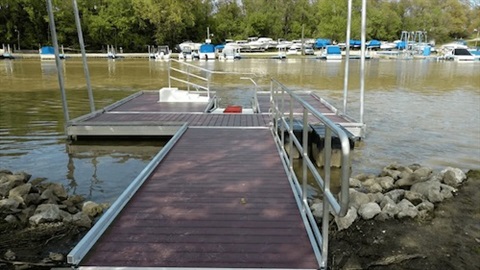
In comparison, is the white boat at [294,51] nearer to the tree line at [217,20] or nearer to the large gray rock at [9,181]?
the tree line at [217,20]

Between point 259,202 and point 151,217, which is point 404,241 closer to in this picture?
point 259,202

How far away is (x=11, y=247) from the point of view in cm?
426

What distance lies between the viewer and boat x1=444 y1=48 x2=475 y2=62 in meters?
50.9

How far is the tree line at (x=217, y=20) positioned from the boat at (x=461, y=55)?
18.2m

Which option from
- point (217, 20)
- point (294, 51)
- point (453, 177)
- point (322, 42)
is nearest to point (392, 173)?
point (453, 177)

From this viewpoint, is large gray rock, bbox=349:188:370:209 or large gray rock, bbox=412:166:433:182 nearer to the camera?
large gray rock, bbox=349:188:370:209

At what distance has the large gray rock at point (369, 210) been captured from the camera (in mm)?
5023

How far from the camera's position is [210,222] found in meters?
3.89

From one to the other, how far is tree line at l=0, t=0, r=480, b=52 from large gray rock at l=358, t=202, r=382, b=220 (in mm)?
60963

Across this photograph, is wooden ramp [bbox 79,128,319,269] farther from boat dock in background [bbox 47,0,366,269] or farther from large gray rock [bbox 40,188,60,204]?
large gray rock [bbox 40,188,60,204]

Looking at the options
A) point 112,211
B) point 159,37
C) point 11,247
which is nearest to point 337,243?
point 112,211

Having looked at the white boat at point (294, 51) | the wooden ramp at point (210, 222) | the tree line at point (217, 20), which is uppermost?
the tree line at point (217, 20)

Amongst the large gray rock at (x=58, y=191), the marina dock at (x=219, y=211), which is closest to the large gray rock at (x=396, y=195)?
the marina dock at (x=219, y=211)

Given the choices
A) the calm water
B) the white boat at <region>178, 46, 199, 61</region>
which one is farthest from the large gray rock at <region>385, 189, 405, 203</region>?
the white boat at <region>178, 46, 199, 61</region>
